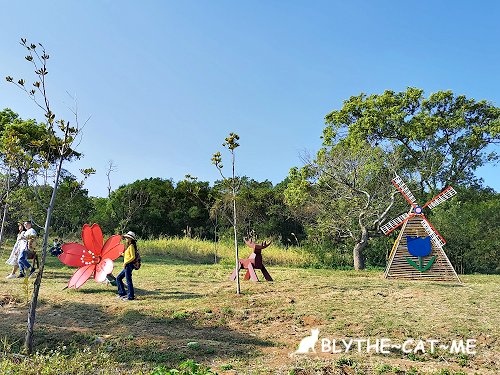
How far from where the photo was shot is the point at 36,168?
19.8 feet

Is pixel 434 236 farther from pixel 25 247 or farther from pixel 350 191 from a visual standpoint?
pixel 25 247

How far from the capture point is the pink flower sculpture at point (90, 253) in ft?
30.9

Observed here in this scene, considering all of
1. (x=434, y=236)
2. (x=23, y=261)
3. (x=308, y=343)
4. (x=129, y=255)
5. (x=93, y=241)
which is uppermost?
(x=434, y=236)

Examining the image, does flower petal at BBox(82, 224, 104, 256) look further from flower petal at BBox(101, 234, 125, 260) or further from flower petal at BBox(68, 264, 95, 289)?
flower petal at BBox(68, 264, 95, 289)

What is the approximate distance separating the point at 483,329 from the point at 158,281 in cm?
697

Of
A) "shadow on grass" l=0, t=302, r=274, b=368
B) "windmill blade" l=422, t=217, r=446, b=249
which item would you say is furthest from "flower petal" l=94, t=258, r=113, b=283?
"windmill blade" l=422, t=217, r=446, b=249

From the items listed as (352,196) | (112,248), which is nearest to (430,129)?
(352,196)

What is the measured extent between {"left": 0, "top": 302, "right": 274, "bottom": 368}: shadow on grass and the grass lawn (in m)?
0.01

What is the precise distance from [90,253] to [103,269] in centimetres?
49

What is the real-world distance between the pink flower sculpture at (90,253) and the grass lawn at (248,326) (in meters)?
0.40

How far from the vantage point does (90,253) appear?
9.55 m

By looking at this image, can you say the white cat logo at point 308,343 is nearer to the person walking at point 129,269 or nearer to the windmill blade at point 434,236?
the person walking at point 129,269

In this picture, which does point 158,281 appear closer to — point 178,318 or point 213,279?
point 213,279

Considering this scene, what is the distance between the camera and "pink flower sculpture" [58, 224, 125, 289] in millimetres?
9414
